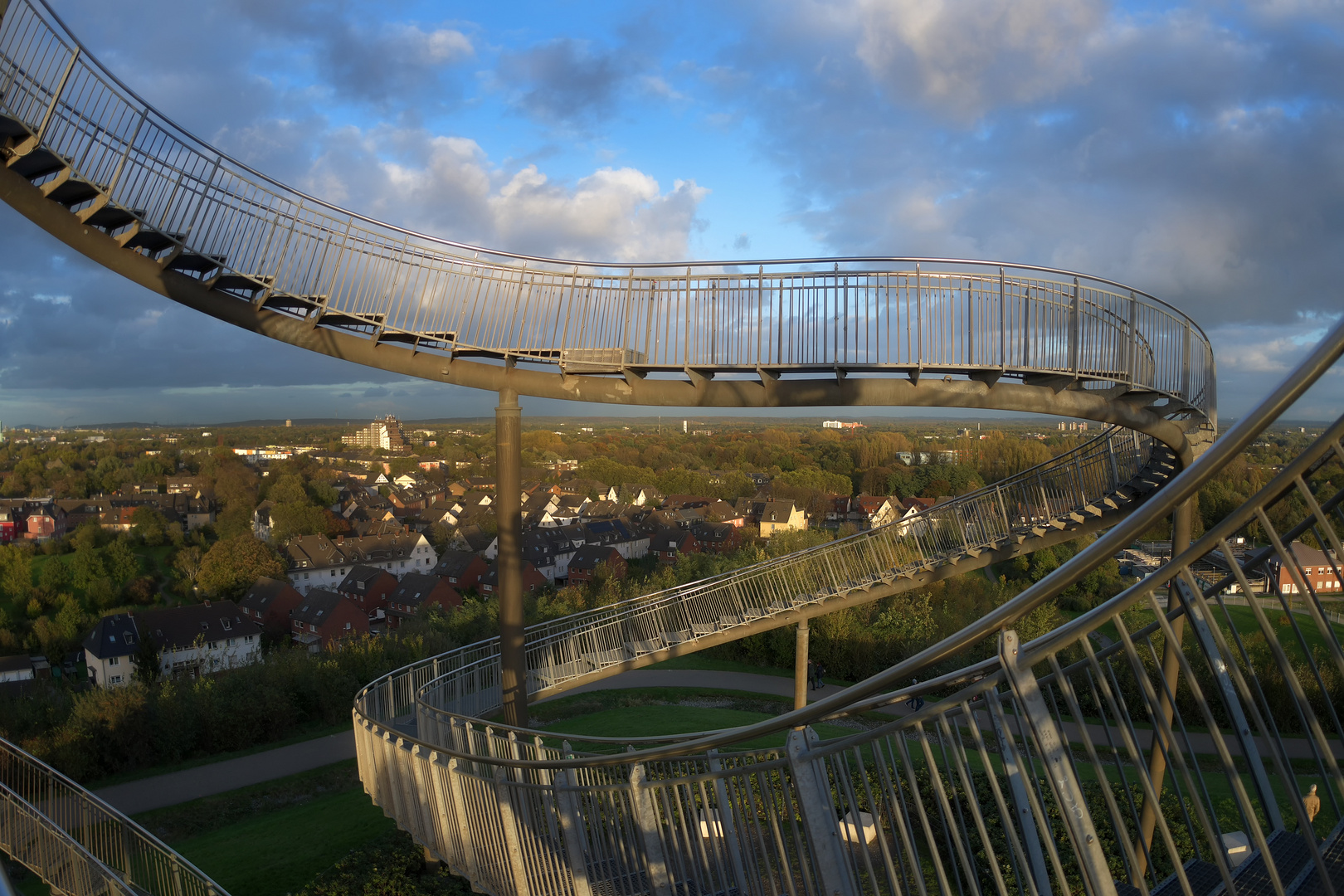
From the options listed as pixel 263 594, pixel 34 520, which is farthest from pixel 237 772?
pixel 34 520

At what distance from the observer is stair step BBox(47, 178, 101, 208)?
268 inches

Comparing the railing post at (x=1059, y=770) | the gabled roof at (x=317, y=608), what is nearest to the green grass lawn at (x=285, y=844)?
the railing post at (x=1059, y=770)

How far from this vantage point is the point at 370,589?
39.8 m

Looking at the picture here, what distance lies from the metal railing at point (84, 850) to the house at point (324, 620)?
21671 mm

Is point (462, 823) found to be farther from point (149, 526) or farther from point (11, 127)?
point (149, 526)

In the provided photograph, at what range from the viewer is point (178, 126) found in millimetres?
7266

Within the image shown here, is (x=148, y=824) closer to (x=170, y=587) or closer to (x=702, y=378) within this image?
(x=702, y=378)

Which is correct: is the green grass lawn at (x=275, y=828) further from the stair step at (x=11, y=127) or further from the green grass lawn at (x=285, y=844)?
the stair step at (x=11, y=127)

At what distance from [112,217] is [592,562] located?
3292cm

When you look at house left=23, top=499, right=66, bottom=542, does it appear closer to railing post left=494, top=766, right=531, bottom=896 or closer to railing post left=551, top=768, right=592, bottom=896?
railing post left=494, top=766, right=531, bottom=896

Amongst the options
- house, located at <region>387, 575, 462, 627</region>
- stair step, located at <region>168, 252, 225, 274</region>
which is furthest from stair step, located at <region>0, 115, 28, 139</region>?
house, located at <region>387, 575, 462, 627</region>

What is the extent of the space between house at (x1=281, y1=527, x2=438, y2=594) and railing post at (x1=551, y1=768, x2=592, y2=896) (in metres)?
43.2

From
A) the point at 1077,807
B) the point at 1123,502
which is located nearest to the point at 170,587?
the point at 1123,502

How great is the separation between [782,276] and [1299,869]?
6.91 m
